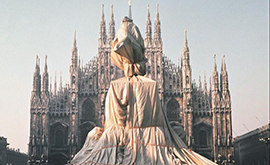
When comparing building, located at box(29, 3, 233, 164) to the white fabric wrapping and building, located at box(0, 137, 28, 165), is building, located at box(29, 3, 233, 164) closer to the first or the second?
building, located at box(0, 137, 28, 165)

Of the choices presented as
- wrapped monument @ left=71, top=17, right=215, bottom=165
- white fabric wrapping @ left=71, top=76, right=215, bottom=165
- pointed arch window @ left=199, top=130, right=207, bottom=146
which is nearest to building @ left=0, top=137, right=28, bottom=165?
pointed arch window @ left=199, top=130, right=207, bottom=146

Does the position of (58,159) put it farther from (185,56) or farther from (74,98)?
(185,56)

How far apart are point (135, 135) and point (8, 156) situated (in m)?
47.8

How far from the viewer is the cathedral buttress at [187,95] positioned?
43688mm

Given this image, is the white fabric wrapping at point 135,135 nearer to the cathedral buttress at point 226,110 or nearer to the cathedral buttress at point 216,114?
the cathedral buttress at point 216,114

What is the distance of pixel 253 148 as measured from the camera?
52.8m

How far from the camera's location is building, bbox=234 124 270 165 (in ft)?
154

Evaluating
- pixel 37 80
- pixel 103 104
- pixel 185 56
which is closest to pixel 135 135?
pixel 103 104

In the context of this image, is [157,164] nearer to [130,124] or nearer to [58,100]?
[130,124]

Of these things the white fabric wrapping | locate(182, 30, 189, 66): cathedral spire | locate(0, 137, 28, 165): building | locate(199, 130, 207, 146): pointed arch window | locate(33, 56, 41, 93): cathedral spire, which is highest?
locate(182, 30, 189, 66): cathedral spire

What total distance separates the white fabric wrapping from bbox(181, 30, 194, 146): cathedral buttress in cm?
3199

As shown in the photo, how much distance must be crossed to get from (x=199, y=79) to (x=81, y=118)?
13442 millimetres

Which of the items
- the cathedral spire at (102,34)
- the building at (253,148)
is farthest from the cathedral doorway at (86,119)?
the building at (253,148)

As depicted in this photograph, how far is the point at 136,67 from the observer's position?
12320 mm
